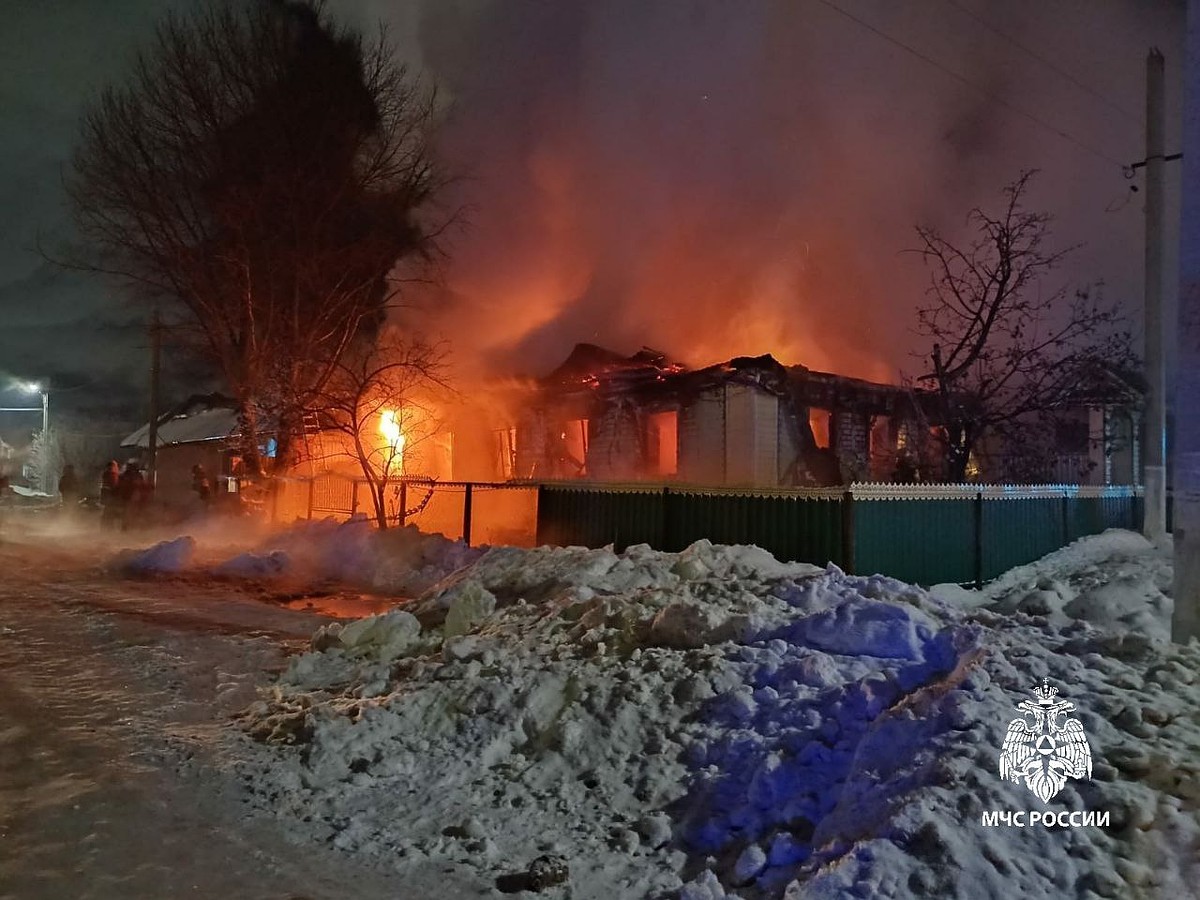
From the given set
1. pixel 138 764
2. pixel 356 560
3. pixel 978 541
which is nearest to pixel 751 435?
pixel 978 541

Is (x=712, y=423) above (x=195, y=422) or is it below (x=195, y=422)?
below

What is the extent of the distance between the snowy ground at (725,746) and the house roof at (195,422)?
1180 inches

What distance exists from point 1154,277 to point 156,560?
1717 cm

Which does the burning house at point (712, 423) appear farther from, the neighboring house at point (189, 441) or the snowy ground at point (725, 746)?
the neighboring house at point (189, 441)

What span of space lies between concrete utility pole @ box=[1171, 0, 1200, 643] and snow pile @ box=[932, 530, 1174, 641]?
428mm

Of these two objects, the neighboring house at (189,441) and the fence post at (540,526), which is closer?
the fence post at (540,526)

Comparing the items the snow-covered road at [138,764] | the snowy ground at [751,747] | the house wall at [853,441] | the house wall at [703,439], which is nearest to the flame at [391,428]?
the house wall at [703,439]

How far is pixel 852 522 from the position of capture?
901cm

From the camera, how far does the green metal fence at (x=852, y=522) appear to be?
922 centimetres

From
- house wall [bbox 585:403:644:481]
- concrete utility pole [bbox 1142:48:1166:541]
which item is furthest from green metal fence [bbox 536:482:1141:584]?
house wall [bbox 585:403:644:481]

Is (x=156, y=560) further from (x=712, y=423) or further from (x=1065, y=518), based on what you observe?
(x=1065, y=518)

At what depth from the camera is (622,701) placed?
4.84 metres

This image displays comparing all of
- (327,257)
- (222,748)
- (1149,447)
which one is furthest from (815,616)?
(327,257)

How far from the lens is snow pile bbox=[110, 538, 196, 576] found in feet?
43.8
